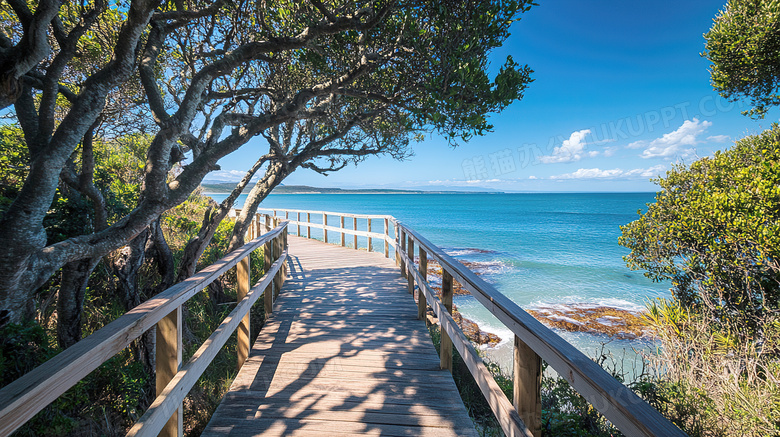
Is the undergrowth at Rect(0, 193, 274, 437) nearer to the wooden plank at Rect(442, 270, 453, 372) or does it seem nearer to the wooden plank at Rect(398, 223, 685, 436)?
the wooden plank at Rect(442, 270, 453, 372)

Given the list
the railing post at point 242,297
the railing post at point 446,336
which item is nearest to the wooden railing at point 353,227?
the railing post at point 242,297

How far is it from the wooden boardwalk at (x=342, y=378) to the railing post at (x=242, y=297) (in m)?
0.10

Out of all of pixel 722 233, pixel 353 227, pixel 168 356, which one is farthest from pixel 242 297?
pixel 353 227

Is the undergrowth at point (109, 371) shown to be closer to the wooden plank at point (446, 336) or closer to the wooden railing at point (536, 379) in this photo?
the wooden plank at point (446, 336)

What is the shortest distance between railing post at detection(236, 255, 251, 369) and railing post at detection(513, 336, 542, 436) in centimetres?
240

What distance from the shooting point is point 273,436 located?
7.02 feet

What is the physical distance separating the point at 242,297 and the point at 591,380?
9.07ft

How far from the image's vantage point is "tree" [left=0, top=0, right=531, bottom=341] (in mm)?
2439

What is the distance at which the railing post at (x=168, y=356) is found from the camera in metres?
1.72

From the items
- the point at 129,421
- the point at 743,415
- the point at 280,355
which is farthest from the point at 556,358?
the point at 743,415

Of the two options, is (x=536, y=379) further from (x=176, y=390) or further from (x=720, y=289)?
(x=720, y=289)

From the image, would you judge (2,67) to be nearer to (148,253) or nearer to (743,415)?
(148,253)

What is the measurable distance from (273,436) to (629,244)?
703 centimetres

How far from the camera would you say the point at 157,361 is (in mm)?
1678
